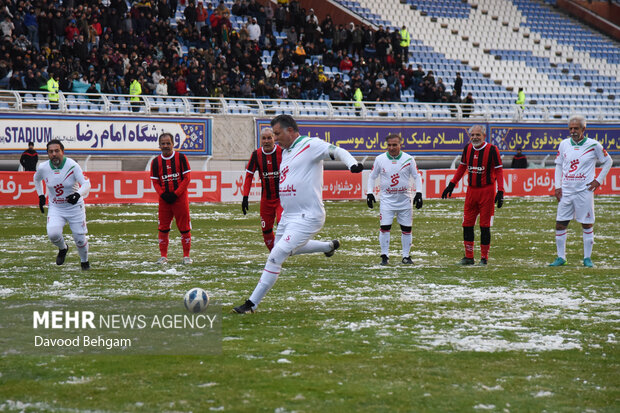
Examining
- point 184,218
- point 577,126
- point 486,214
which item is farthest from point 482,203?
point 184,218

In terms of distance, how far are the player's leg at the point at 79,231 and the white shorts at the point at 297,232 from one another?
458cm

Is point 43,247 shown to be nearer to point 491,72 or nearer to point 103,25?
point 103,25

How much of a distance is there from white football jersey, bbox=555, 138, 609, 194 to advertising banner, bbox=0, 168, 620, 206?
16725mm

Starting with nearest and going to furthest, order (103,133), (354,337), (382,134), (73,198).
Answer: (354,337) < (73,198) < (103,133) < (382,134)

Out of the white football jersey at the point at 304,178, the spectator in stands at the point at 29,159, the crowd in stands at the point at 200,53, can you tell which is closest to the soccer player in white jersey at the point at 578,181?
the white football jersey at the point at 304,178

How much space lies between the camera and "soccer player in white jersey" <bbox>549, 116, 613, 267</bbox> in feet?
41.0

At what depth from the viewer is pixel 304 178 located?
28.1 feet

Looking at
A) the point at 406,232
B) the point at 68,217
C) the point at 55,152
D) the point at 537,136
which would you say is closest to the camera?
the point at 55,152

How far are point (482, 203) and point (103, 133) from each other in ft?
66.8

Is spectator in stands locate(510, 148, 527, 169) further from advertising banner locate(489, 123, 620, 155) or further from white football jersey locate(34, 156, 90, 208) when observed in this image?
white football jersey locate(34, 156, 90, 208)

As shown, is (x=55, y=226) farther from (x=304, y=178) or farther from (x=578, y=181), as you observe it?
(x=578, y=181)

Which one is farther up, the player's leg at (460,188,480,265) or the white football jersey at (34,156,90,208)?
the white football jersey at (34,156,90,208)

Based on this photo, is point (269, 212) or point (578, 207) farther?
point (578, 207)

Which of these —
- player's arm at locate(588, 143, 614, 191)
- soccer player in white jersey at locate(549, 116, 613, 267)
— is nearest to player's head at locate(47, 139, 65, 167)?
soccer player in white jersey at locate(549, 116, 613, 267)
